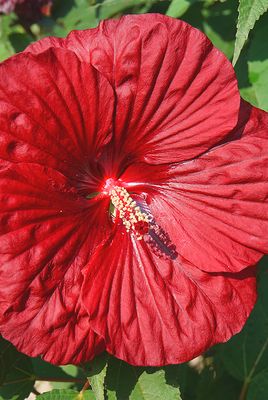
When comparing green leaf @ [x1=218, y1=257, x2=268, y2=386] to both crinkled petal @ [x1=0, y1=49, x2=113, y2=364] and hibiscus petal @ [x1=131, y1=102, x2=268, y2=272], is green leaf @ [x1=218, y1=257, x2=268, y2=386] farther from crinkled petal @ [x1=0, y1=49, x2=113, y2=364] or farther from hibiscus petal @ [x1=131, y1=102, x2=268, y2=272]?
crinkled petal @ [x1=0, y1=49, x2=113, y2=364]

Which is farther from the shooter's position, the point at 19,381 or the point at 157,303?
the point at 19,381

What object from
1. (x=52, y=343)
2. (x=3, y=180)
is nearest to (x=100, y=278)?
(x=52, y=343)

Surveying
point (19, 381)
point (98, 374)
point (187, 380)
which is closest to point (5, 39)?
point (19, 381)

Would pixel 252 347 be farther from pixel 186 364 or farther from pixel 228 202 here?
pixel 228 202

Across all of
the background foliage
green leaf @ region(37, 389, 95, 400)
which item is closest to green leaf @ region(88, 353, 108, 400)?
the background foliage

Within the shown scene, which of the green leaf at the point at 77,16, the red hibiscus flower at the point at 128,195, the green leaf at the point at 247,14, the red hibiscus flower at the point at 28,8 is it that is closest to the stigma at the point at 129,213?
the red hibiscus flower at the point at 128,195

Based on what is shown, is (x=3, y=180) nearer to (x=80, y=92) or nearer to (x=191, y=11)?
(x=80, y=92)

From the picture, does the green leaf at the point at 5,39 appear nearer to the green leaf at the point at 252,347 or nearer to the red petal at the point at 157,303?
the red petal at the point at 157,303
